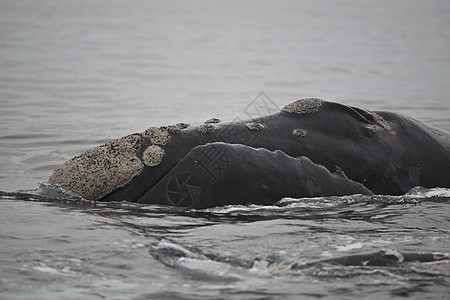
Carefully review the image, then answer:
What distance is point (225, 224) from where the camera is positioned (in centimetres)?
Answer: 622

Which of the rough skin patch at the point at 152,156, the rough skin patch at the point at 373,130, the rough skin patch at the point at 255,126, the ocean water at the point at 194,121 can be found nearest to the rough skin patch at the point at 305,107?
the rough skin patch at the point at 255,126

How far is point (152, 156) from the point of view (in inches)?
270

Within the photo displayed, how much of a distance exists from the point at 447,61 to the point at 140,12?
27585mm

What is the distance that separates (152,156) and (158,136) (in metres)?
0.24

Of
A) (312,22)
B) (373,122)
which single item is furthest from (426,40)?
(373,122)

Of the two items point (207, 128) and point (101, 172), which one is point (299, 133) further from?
point (101, 172)

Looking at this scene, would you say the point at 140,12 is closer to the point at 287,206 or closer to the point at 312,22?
the point at 312,22

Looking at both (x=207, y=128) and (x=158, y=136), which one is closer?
(x=158, y=136)

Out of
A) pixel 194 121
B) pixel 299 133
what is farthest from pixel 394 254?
pixel 194 121

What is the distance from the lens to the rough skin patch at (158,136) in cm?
699

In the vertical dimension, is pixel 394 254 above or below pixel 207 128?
below

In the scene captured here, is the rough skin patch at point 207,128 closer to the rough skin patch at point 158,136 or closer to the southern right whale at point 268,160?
the southern right whale at point 268,160

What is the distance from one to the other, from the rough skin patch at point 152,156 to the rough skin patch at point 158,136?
0.32 feet

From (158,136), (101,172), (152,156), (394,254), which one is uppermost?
(158,136)
